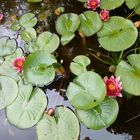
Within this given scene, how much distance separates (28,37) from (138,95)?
907 millimetres

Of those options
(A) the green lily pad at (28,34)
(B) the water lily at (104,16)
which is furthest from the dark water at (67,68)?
(B) the water lily at (104,16)

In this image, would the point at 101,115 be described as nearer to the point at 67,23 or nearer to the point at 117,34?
the point at 117,34

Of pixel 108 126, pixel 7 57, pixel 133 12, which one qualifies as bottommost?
pixel 108 126

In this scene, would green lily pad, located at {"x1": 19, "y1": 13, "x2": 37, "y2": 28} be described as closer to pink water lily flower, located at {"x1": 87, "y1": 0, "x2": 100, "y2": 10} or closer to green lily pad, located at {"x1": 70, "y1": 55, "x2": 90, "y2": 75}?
pink water lily flower, located at {"x1": 87, "y1": 0, "x2": 100, "y2": 10}

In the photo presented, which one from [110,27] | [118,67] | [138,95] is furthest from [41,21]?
[138,95]

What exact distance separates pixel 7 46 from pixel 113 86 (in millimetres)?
854

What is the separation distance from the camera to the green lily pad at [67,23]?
2121 mm

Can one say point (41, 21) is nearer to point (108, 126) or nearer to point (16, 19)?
point (16, 19)

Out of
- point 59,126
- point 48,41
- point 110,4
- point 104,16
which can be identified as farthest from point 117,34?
point 59,126

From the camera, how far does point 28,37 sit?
2.21 metres

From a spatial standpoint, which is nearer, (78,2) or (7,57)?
(7,57)

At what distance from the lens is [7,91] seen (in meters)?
1.93

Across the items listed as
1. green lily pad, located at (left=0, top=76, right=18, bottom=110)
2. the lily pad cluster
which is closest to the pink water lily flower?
the lily pad cluster

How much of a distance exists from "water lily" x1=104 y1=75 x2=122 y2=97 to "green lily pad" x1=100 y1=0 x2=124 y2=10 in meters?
0.64
